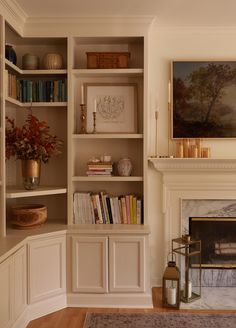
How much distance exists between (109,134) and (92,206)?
2.37ft

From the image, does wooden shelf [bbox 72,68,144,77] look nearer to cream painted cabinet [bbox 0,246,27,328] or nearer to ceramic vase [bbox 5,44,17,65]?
ceramic vase [bbox 5,44,17,65]

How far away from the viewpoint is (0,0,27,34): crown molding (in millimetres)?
3111

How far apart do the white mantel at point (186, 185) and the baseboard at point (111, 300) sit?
0.64 meters

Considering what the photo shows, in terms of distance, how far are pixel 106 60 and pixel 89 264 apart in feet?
6.36

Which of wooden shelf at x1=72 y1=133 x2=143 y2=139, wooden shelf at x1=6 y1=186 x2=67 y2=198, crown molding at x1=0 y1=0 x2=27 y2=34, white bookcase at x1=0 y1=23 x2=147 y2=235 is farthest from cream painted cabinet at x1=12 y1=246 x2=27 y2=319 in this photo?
crown molding at x1=0 y1=0 x2=27 y2=34

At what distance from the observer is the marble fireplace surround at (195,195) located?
3.78 m

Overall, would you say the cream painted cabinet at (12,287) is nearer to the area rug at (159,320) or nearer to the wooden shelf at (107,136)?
the area rug at (159,320)

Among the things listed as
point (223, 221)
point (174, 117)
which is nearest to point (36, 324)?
point (223, 221)

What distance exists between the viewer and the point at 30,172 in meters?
3.45

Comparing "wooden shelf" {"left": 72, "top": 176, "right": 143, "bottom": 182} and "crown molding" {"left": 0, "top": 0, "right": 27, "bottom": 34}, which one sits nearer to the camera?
"crown molding" {"left": 0, "top": 0, "right": 27, "bottom": 34}

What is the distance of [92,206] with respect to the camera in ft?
12.0

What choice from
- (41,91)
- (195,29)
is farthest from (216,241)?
(41,91)

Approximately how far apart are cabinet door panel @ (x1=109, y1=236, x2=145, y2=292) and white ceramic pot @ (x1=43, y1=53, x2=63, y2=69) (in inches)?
68.7

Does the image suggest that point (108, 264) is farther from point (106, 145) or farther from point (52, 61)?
point (52, 61)
